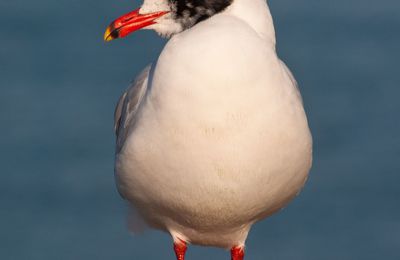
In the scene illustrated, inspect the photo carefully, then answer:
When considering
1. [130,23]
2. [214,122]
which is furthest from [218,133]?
[130,23]

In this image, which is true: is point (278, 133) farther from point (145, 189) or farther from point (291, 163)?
point (145, 189)

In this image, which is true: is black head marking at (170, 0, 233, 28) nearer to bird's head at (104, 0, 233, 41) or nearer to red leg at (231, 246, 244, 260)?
bird's head at (104, 0, 233, 41)

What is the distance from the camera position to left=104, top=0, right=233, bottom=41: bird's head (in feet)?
20.5

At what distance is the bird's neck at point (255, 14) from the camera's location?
6168mm

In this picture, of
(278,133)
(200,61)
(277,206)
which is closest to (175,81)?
(200,61)

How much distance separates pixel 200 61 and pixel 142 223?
4.95 feet

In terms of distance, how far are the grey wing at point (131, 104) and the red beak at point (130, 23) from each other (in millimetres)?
316

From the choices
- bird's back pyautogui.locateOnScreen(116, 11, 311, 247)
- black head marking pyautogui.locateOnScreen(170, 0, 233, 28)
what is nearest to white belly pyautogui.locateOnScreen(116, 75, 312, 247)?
bird's back pyautogui.locateOnScreen(116, 11, 311, 247)

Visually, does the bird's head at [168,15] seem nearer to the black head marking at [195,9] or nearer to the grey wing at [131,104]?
the black head marking at [195,9]

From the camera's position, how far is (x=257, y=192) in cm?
639

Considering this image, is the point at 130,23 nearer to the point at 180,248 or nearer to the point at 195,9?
the point at 195,9

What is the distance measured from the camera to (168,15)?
20.8ft

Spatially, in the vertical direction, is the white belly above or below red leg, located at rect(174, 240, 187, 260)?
above

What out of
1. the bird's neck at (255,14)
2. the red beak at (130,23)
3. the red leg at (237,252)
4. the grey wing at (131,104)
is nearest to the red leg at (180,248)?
the red leg at (237,252)
